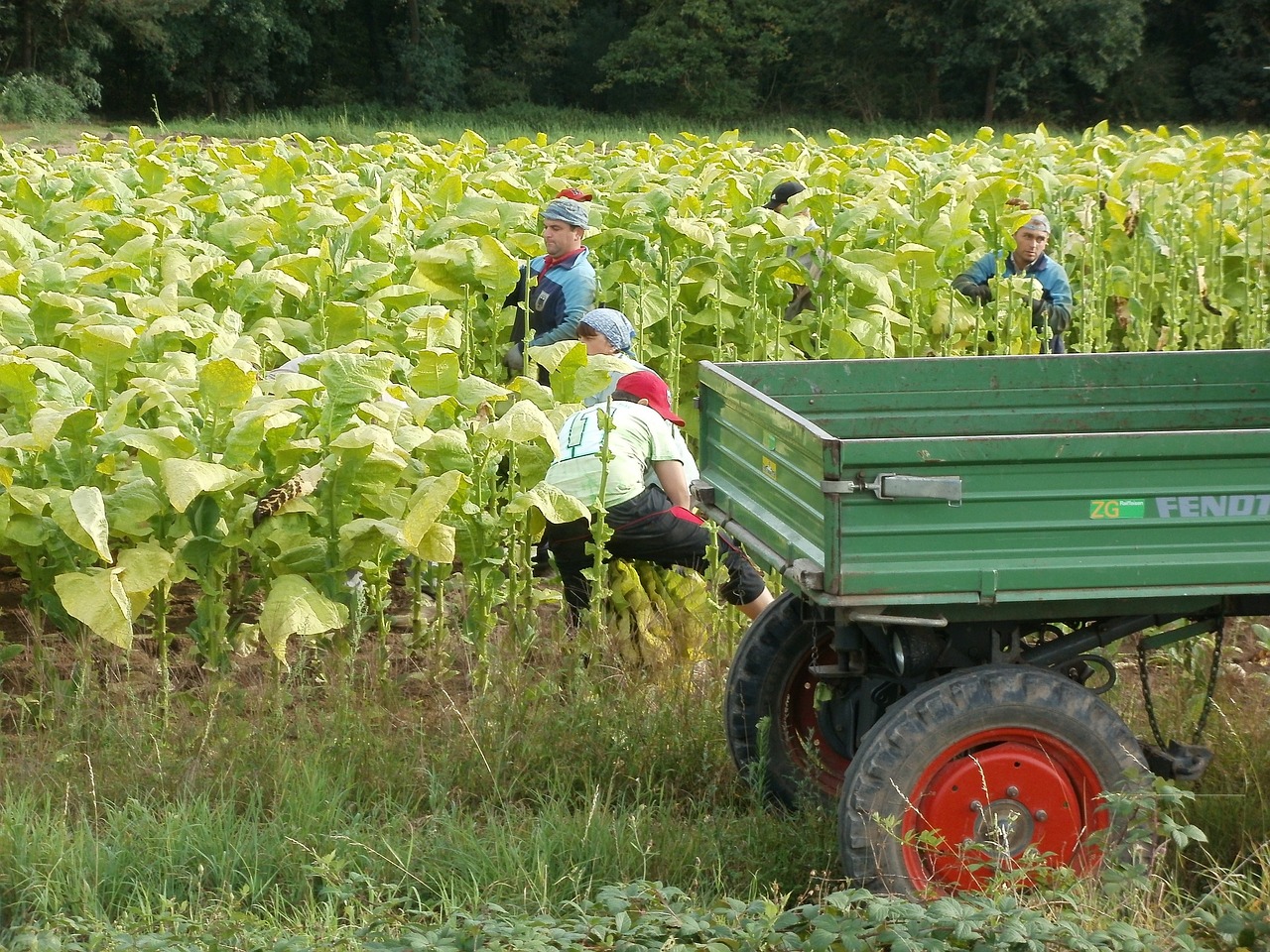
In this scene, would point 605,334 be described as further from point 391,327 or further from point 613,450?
point 391,327

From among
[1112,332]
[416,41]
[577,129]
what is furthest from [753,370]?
[416,41]

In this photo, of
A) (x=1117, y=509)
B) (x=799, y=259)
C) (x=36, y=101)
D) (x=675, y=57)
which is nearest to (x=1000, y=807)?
(x=1117, y=509)

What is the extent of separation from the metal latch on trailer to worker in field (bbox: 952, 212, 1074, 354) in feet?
18.7

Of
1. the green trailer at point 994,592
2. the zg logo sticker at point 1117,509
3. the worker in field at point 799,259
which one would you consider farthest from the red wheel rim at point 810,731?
the worker in field at point 799,259

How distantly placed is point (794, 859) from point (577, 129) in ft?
120

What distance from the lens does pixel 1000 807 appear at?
423 cm

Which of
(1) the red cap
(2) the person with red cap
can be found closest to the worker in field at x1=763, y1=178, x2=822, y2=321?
(1) the red cap

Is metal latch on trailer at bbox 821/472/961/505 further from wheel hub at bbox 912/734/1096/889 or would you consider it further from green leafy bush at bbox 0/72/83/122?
green leafy bush at bbox 0/72/83/122

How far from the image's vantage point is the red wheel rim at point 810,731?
499 cm

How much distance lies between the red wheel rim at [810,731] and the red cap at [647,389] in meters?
1.52

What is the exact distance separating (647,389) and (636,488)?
44 cm

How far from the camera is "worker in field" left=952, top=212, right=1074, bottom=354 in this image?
377 inches

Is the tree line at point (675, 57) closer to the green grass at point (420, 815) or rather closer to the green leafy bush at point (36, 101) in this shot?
the green leafy bush at point (36, 101)

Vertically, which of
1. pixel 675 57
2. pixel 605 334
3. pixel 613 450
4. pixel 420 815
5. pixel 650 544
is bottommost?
pixel 420 815
